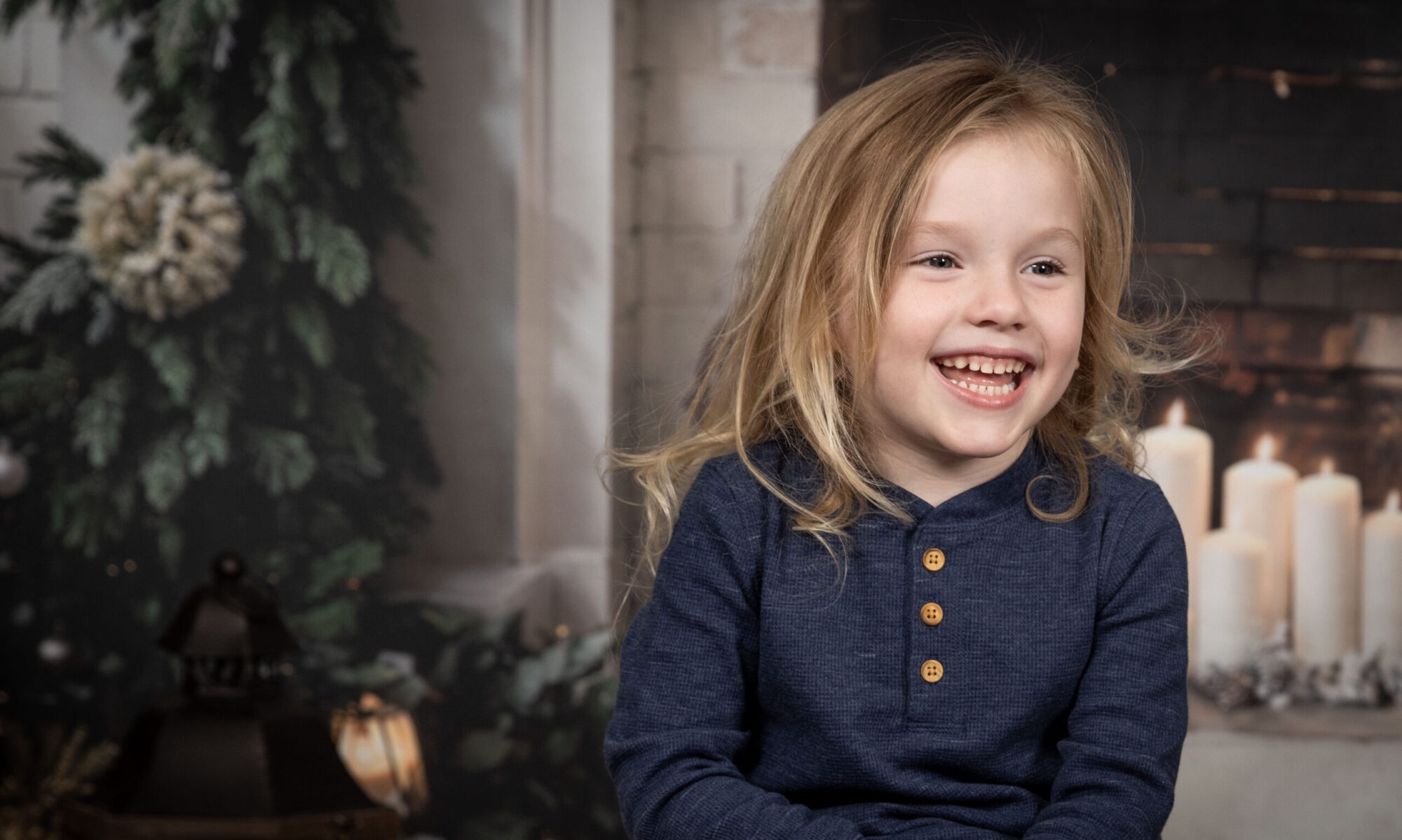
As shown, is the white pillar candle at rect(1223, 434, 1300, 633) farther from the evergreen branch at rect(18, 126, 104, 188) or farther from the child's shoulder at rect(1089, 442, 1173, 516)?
the evergreen branch at rect(18, 126, 104, 188)

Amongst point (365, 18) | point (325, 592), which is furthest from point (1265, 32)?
point (325, 592)

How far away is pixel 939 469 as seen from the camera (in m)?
0.76

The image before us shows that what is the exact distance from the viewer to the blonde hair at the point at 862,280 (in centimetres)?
71

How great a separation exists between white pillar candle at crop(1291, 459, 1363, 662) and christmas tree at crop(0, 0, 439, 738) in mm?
1209

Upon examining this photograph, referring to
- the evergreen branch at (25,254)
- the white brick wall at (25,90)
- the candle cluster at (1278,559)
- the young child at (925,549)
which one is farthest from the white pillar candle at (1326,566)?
the white brick wall at (25,90)

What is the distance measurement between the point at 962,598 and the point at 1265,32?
4.72 feet

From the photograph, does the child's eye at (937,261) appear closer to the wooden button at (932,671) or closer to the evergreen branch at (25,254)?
the wooden button at (932,671)

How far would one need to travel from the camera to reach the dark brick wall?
1.80 m

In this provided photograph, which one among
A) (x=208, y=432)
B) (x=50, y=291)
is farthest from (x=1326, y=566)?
(x=50, y=291)

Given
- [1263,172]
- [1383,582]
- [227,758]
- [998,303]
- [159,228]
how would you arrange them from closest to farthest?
1. [998,303]
2. [227,758]
3. [159,228]
4. [1383,582]
5. [1263,172]

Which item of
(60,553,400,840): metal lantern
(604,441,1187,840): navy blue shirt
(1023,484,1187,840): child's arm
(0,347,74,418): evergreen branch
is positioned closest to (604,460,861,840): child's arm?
(604,441,1187,840): navy blue shirt

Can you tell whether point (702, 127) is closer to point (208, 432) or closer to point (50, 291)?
point (208, 432)

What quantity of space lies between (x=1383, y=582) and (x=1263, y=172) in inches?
24.7

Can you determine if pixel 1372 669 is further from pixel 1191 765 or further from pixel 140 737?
pixel 140 737
